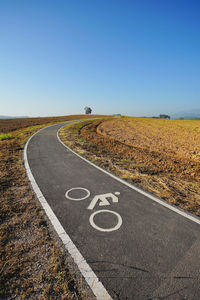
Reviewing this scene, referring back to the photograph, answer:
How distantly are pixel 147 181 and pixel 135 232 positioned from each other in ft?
9.69

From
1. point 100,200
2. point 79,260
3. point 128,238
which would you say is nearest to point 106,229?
point 128,238

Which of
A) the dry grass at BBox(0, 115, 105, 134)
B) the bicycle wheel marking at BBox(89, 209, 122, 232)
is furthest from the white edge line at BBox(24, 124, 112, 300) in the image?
the dry grass at BBox(0, 115, 105, 134)

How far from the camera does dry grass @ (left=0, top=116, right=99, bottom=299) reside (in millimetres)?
2342

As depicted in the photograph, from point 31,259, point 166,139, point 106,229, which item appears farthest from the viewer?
point 166,139

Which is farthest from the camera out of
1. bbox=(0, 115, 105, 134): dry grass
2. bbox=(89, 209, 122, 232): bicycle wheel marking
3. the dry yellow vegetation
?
bbox=(0, 115, 105, 134): dry grass

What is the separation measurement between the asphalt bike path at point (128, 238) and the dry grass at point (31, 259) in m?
0.40

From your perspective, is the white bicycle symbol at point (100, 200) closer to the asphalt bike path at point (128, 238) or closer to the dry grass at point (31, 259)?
the asphalt bike path at point (128, 238)

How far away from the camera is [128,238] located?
11.3 feet

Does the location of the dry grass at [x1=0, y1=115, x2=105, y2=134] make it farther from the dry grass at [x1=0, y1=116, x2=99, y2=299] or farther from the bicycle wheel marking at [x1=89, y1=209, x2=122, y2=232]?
the bicycle wheel marking at [x1=89, y1=209, x2=122, y2=232]

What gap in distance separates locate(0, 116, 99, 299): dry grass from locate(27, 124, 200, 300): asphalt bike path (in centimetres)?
40

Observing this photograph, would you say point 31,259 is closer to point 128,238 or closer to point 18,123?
point 128,238

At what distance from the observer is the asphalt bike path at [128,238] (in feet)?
8.15

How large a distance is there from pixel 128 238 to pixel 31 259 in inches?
78.1

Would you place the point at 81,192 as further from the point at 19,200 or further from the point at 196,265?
the point at 196,265
